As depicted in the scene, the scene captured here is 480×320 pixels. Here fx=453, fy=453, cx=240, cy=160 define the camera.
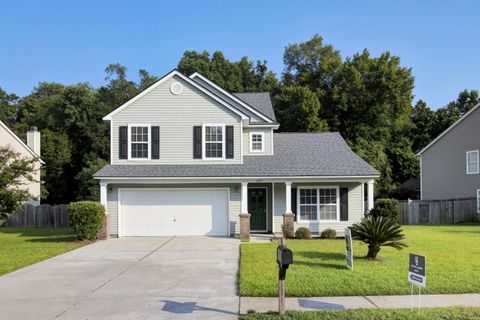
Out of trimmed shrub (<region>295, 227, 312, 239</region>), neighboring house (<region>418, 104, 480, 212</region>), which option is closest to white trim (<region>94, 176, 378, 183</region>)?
trimmed shrub (<region>295, 227, 312, 239</region>)

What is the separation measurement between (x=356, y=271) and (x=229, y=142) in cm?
1127

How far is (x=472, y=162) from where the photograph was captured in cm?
2981

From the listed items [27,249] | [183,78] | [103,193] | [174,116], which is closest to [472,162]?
[183,78]

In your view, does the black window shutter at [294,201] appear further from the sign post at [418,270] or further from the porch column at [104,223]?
the sign post at [418,270]

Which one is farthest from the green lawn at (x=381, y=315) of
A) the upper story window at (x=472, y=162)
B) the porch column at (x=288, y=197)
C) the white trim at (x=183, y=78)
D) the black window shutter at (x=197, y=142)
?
the upper story window at (x=472, y=162)

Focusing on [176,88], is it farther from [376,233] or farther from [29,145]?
[29,145]

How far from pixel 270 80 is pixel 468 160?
85.7 ft

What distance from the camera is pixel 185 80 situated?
20.9m

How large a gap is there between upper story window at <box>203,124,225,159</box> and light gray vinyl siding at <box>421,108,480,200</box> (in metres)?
18.2

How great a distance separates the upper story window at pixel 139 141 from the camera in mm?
20844

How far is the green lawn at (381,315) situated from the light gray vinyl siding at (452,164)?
25.0 m

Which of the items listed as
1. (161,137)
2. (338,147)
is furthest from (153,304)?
(338,147)

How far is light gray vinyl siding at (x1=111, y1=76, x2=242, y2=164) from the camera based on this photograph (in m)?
20.9

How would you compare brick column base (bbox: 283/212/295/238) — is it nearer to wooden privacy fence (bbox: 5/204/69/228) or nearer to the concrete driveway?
the concrete driveway
